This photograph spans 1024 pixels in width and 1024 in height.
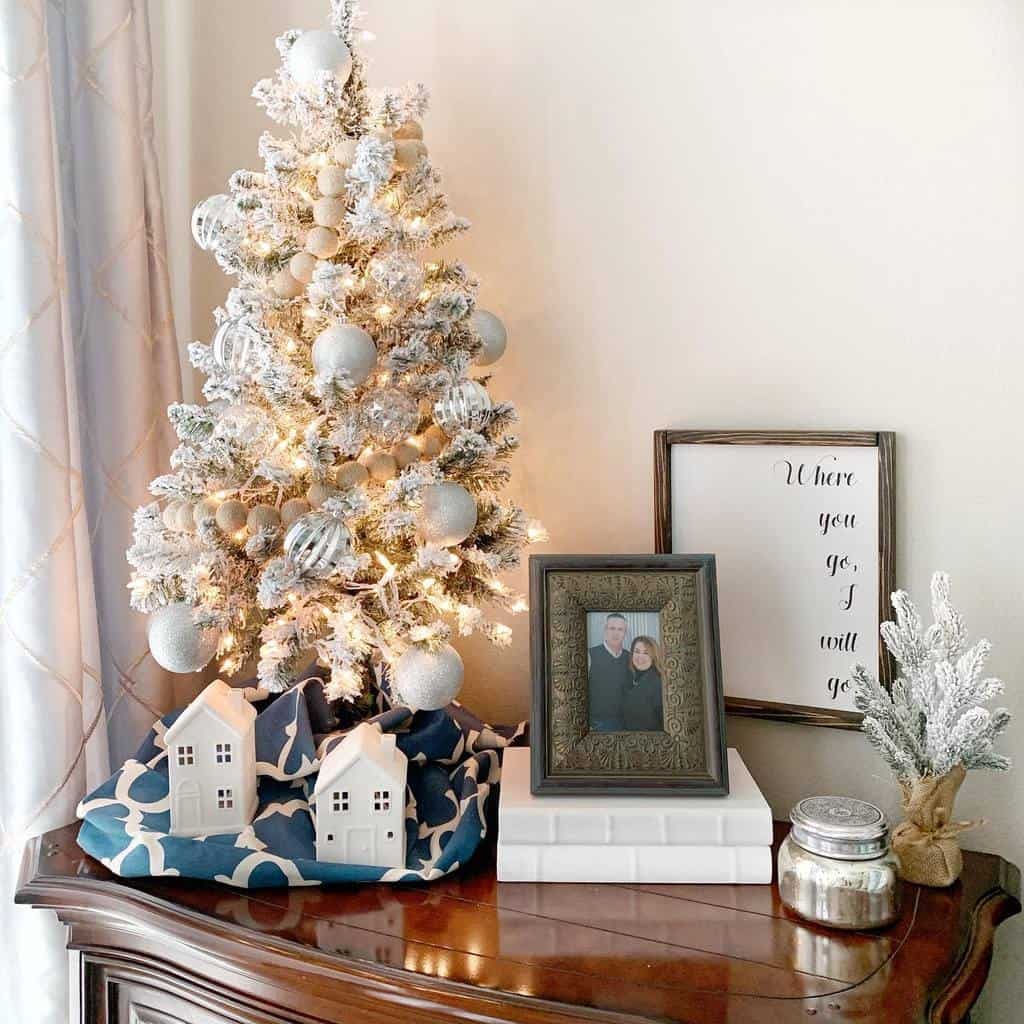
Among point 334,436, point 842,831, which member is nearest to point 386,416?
point 334,436

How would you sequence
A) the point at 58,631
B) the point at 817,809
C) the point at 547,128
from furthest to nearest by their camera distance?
1. the point at 547,128
2. the point at 58,631
3. the point at 817,809

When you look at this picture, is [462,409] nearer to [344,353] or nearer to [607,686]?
[344,353]

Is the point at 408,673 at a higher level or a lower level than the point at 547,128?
lower

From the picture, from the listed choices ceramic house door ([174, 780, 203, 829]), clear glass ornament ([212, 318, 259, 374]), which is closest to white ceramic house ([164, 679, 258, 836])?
ceramic house door ([174, 780, 203, 829])

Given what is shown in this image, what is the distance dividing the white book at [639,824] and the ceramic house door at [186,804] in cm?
33

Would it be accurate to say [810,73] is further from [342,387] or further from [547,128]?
[342,387]

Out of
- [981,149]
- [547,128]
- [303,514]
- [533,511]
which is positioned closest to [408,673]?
[303,514]

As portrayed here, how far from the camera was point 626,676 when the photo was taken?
44.2 inches

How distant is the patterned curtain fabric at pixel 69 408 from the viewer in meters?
1.22

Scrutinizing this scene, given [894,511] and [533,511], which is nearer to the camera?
[894,511]

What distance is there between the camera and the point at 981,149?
115cm

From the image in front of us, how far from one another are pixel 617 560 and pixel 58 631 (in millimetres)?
691

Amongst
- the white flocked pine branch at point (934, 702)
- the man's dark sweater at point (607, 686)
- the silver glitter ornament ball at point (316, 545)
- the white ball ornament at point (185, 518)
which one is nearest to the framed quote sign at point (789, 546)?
the white flocked pine branch at point (934, 702)

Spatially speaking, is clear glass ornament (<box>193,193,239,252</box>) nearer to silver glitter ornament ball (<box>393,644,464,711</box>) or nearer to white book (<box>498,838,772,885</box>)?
silver glitter ornament ball (<box>393,644,464,711</box>)
